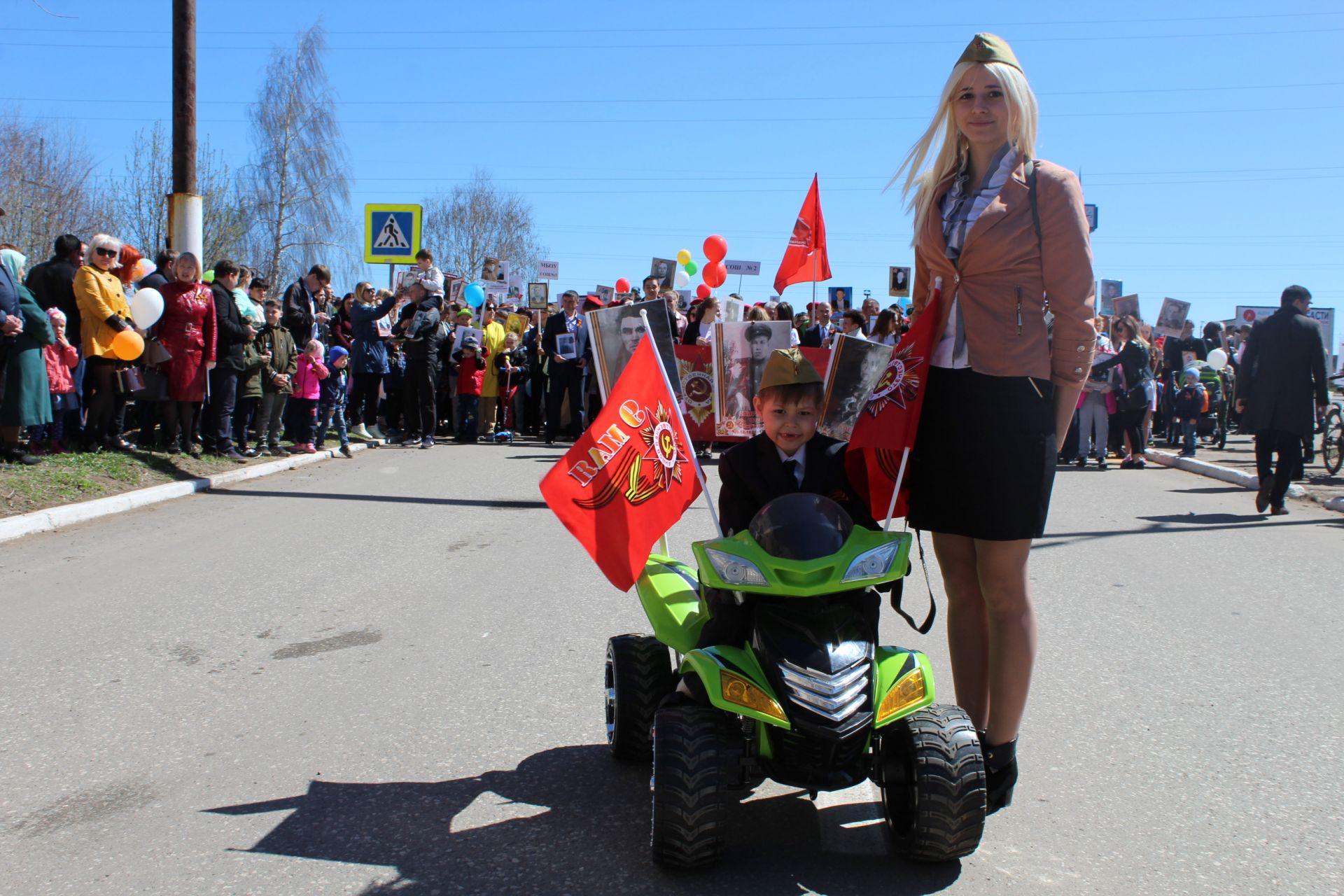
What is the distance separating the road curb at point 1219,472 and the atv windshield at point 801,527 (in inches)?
394

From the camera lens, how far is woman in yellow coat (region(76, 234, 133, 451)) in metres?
10.9

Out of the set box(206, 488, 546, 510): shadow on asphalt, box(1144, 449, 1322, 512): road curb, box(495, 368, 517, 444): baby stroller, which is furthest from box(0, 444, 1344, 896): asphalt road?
box(495, 368, 517, 444): baby stroller

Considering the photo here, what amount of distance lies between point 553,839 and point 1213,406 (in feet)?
65.3

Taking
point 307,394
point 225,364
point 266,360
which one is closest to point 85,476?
point 225,364

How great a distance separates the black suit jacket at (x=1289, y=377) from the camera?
10773 millimetres

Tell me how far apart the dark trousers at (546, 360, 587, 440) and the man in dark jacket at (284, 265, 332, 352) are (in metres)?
4.15

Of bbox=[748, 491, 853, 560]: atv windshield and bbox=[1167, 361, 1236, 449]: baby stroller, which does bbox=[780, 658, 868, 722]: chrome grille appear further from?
bbox=[1167, 361, 1236, 449]: baby stroller

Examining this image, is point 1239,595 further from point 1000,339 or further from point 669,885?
point 669,885

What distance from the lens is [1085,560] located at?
27.2ft

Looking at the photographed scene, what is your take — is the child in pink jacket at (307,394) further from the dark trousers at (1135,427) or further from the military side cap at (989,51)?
the military side cap at (989,51)

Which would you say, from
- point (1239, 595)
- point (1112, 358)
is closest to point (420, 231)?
point (1112, 358)

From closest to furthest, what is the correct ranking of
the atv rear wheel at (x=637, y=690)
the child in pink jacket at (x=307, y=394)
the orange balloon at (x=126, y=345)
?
1. the atv rear wheel at (x=637, y=690)
2. the orange balloon at (x=126, y=345)
3. the child in pink jacket at (x=307, y=394)

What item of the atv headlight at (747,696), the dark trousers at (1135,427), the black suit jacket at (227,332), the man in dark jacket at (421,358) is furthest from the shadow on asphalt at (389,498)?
the dark trousers at (1135,427)

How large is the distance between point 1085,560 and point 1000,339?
5493mm
